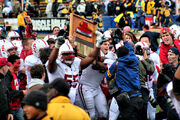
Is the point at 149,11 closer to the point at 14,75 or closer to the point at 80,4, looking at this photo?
the point at 80,4

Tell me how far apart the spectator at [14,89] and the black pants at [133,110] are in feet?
5.82

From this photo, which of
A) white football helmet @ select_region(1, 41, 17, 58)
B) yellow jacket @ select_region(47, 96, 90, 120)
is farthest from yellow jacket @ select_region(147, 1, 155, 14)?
yellow jacket @ select_region(47, 96, 90, 120)

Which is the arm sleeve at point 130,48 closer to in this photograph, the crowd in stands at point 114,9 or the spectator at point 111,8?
the crowd in stands at point 114,9

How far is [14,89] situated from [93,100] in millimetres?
A: 1480

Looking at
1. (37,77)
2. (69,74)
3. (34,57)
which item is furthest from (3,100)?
(34,57)

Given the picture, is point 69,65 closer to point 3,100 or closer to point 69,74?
point 69,74

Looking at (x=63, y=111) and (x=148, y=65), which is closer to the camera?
(x=63, y=111)

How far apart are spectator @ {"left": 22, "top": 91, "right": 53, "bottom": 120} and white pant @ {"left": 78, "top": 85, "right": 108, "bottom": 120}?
2.97 meters

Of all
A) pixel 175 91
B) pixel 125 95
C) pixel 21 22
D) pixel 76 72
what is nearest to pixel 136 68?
pixel 125 95

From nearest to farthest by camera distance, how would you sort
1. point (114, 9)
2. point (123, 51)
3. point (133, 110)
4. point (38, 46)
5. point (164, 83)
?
point (133, 110) → point (123, 51) → point (164, 83) → point (38, 46) → point (114, 9)

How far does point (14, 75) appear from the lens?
7.43 metres

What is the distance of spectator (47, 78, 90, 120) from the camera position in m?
4.46

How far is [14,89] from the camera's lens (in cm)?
723

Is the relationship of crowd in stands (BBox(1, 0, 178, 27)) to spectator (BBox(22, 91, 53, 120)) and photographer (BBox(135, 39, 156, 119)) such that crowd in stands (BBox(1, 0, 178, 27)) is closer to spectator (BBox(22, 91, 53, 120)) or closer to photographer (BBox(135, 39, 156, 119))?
photographer (BBox(135, 39, 156, 119))
